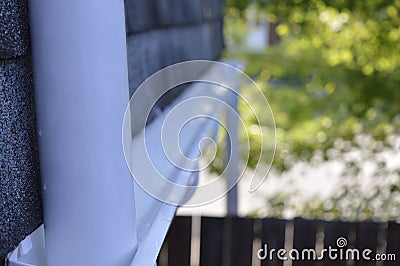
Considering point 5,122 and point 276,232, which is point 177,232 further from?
point 5,122

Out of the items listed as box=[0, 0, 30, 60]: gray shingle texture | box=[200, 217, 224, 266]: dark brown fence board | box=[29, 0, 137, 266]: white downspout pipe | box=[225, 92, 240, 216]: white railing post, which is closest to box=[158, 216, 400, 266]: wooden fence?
box=[200, 217, 224, 266]: dark brown fence board

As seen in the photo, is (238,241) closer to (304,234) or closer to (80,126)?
(304,234)

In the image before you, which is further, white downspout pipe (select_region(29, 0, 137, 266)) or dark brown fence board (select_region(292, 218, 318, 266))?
dark brown fence board (select_region(292, 218, 318, 266))

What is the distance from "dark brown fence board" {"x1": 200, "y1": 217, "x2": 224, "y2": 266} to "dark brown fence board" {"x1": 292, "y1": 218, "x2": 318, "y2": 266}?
334 mm

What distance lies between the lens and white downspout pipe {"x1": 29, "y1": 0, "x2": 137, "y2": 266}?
1.96 feet

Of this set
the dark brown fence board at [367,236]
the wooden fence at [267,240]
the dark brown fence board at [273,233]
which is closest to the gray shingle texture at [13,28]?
the wooden fence at [267,240]

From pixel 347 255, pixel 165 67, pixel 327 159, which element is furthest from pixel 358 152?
pixel 165 67

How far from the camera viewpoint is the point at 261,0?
365 centimetres

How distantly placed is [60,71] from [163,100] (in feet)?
2.74

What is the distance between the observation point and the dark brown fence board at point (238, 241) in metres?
2.43

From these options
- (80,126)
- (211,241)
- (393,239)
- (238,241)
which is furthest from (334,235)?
(80,126)

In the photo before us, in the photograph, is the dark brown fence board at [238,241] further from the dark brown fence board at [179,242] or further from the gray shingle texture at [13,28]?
the gray shingle texture at [13,28]

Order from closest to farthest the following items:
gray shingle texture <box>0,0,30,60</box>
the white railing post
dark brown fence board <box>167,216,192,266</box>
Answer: gray shingle texture <box>0,0,30,60</box>
dark brown fence board <box>167,216,192,266</box>
the white railing post

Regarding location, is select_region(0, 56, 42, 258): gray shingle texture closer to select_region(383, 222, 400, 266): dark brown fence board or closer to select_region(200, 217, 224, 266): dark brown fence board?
select_region(200, 217, 224, 266): dark brown fence board
